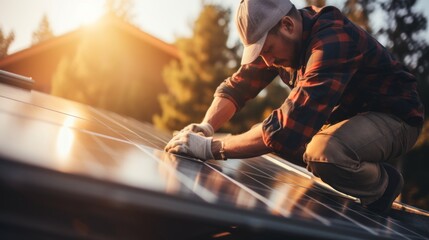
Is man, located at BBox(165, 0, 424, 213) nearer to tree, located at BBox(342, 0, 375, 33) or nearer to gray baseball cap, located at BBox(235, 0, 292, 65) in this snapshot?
gray baseball cap, located at BBox(235, 0, 292, 65)

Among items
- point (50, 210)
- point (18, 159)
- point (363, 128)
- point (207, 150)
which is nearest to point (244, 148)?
point (207, 150)

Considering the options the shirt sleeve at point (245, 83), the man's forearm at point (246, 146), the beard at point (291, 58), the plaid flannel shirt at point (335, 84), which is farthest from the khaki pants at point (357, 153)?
the shirt sleeve at point (245, 83)

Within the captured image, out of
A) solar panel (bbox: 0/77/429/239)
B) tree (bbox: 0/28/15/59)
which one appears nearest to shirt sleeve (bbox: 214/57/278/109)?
solar panel (bbox: 0/77/429/239)

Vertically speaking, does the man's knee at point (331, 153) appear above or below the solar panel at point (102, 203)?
above

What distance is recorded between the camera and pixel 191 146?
1949mm

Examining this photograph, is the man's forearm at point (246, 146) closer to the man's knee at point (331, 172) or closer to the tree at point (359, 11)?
the man's knee at point (331, 172)

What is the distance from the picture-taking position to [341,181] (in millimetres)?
1929

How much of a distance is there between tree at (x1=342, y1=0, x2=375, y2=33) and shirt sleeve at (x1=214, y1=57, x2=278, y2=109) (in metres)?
13.0

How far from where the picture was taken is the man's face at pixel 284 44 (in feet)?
7.00

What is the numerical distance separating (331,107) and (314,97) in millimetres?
118

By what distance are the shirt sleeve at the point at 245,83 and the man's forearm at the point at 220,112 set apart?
1.8 inches

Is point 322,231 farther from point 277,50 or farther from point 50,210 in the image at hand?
point 277,50

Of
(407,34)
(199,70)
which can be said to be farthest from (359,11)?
(199,70)

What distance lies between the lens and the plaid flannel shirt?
68.2 inches
